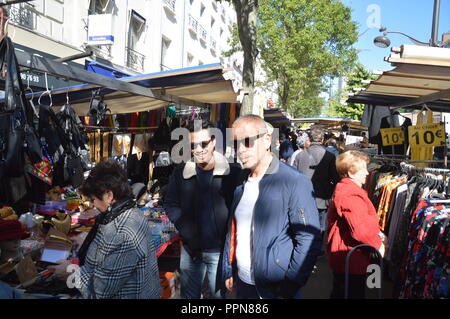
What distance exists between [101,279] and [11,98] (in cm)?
134

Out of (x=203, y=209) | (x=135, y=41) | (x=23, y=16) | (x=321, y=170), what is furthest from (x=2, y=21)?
(x=135, y=41)

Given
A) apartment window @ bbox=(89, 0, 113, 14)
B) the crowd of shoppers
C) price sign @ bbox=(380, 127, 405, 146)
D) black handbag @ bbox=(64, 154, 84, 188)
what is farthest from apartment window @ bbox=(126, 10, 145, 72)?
the crowd of shoppers

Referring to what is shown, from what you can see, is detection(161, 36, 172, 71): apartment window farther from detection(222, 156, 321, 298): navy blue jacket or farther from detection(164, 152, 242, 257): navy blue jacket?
detection(222, 156, 321, 298): navy blue jacket

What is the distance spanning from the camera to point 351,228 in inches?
99.0

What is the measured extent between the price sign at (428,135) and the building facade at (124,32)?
2.28 m

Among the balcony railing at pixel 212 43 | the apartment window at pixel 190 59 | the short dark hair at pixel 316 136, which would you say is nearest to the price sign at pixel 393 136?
the short dark hair at pixel 316 136

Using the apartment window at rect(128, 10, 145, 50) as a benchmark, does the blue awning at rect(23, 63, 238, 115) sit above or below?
below

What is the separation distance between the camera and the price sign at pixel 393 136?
494cm

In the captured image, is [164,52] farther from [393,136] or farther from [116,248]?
[116,248]

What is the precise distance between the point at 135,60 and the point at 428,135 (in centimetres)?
1302

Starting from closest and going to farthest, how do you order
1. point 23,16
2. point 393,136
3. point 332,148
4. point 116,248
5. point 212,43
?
1. point 116,248
2. point 393,136
3. point 332,148
4. point 23,16
5. point 212,43

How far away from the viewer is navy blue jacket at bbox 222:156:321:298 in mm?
1857

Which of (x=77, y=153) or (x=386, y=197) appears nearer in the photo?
(x=77, y=153)
